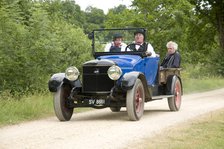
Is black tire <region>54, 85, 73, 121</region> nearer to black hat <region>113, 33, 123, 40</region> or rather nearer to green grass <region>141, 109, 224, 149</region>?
black hat <region>113, 33, 123, 40</region>

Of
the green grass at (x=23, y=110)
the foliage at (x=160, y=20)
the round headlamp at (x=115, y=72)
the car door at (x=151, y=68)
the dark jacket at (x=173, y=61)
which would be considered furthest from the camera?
the foliage at (x=160, y=20)

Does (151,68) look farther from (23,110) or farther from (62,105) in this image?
(23,110)

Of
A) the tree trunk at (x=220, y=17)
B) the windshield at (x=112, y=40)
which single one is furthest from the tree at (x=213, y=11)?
the windshield at (x=112, y=40)

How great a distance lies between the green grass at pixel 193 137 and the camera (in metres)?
8.55

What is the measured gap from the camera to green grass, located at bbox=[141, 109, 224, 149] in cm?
855

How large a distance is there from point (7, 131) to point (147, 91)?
370 cm

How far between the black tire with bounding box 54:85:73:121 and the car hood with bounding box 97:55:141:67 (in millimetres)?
1187

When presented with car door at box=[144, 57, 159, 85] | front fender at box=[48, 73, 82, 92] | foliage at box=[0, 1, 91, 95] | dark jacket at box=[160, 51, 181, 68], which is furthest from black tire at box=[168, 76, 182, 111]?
foliage at box=[0, 1, 91, 95]

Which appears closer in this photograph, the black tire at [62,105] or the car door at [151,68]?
the black tire at [62,105]

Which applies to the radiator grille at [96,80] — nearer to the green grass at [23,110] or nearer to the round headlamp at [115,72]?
the round headlamp at [115,72]

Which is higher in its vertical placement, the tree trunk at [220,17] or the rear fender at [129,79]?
the tree trunk at [220,17]

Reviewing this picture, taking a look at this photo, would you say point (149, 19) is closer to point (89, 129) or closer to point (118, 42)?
point (118, 42)

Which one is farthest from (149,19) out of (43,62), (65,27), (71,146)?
(71,146)

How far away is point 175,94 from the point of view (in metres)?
14.8
